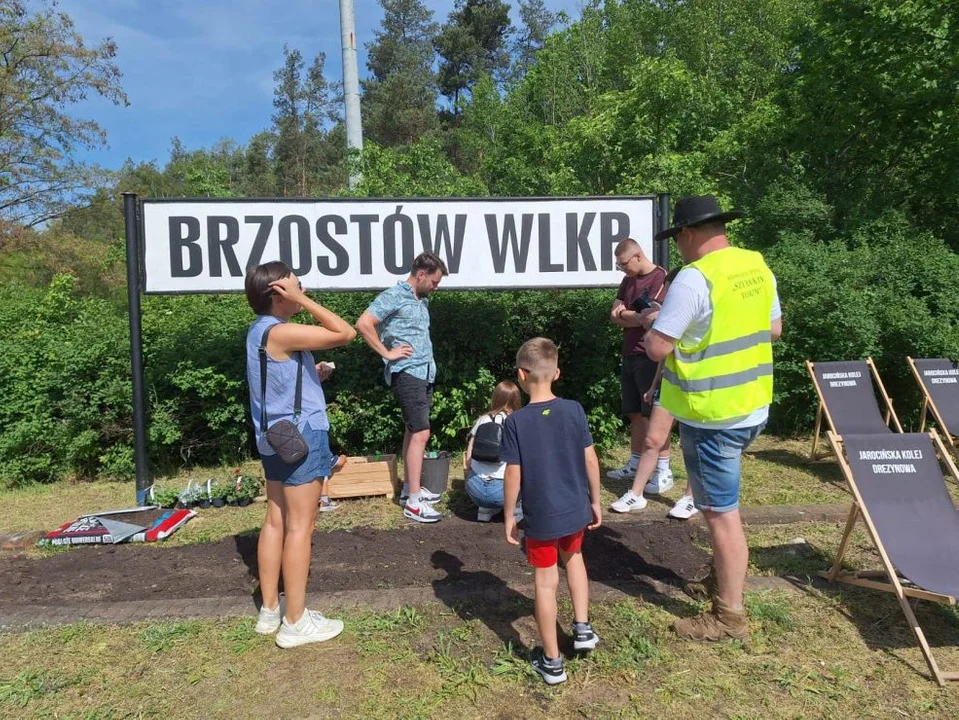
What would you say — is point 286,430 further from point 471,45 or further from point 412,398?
point 471,45

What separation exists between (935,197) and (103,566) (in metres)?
12.9

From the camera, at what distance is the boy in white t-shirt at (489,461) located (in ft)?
14.7

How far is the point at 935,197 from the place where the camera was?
11.0 metres

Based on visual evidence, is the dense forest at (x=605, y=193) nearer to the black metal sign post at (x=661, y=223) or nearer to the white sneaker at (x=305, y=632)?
the black metal sign post at (x=661, y=223)

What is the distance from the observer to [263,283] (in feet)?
9.75

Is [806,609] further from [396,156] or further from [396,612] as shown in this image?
[396,156]

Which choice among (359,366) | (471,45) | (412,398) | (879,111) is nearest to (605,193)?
(879,111)

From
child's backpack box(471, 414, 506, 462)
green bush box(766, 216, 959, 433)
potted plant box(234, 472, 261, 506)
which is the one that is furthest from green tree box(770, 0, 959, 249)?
potted plant box(234, 472, 261, 506)

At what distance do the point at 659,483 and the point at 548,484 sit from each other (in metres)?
2.77

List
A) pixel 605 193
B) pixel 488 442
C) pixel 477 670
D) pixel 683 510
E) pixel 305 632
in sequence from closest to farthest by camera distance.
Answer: pixel 477 670, pixel 305 632, pixel 488 442, pixel 683 510, pixel 605 193

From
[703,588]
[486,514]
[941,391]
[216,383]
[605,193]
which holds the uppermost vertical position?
[605,193]

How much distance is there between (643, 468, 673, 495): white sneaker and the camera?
5184 millimetres

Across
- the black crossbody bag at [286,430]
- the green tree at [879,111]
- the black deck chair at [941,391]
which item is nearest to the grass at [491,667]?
the black crossbody bag at [286,430]

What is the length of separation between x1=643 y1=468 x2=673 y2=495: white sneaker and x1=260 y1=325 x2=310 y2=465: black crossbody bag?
3.17 m
